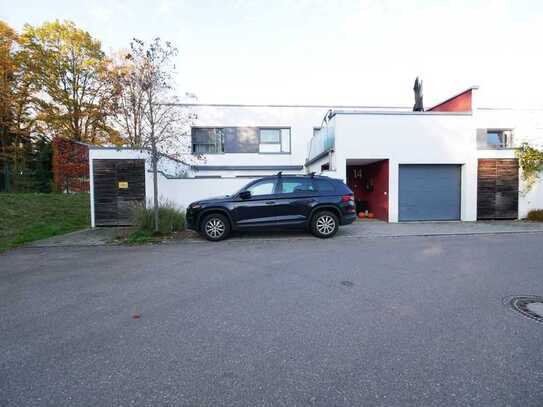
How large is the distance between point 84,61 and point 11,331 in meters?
26.3

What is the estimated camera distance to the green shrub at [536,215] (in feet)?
34.7

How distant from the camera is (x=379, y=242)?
7.13m

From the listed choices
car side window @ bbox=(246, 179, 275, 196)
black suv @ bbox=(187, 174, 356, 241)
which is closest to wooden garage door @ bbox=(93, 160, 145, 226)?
black suv @ bbox=(187, 174, 356, 241)

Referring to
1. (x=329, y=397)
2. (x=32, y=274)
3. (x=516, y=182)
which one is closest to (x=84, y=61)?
(x=32, y=274)

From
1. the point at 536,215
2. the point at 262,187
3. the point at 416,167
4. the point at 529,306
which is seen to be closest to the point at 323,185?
the point at 262,187

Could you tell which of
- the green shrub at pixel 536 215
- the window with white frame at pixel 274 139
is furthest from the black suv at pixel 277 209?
the window with white frame at pixel 274 139

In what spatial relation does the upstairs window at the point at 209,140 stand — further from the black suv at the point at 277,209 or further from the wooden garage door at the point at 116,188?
the black suv at the point at 277,209

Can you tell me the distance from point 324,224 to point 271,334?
5.27 metres

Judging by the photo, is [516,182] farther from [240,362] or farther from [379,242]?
[240,362]

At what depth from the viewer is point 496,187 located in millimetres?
10984

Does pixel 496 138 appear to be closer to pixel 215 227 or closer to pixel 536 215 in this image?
pixel 536 215

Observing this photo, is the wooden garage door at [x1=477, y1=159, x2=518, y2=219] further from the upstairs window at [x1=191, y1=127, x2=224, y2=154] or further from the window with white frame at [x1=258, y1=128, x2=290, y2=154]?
the upstairs window at [x1=191, y1=127, x2=224, y2=154]

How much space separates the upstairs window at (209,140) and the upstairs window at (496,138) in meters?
14.1

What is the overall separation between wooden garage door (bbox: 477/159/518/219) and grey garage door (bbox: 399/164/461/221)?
96cm
